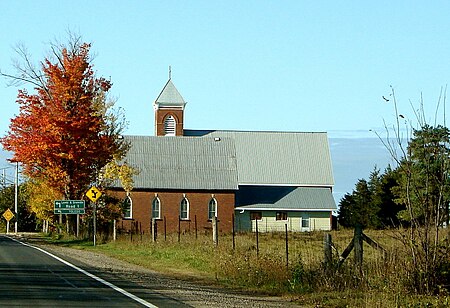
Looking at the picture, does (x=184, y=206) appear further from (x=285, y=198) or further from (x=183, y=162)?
(x=285, y=198)

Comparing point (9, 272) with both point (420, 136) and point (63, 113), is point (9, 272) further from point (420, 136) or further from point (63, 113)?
point (63, 113)

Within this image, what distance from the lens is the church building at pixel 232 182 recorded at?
7231 cm

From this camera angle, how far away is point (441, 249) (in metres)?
16.8

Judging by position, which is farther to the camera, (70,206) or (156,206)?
(156,206)

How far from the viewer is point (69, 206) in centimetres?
4800

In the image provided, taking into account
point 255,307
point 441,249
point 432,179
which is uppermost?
point 432,179

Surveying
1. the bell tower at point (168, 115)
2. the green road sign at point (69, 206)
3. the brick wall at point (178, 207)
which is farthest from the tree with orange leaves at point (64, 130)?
the bell tower at point (168, 115)

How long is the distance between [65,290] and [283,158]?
66514 mm

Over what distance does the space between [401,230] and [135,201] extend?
185ft

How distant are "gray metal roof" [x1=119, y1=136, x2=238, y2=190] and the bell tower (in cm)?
1541

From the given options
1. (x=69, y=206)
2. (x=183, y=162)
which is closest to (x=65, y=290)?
(x=69, y=206)

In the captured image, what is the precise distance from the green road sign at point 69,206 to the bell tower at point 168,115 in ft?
147

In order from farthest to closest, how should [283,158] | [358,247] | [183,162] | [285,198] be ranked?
1. [283,158]
2. [285,198]
3. [183,162]
4. [358,247]

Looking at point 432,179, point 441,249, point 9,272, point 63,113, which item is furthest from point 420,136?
point 63,113
